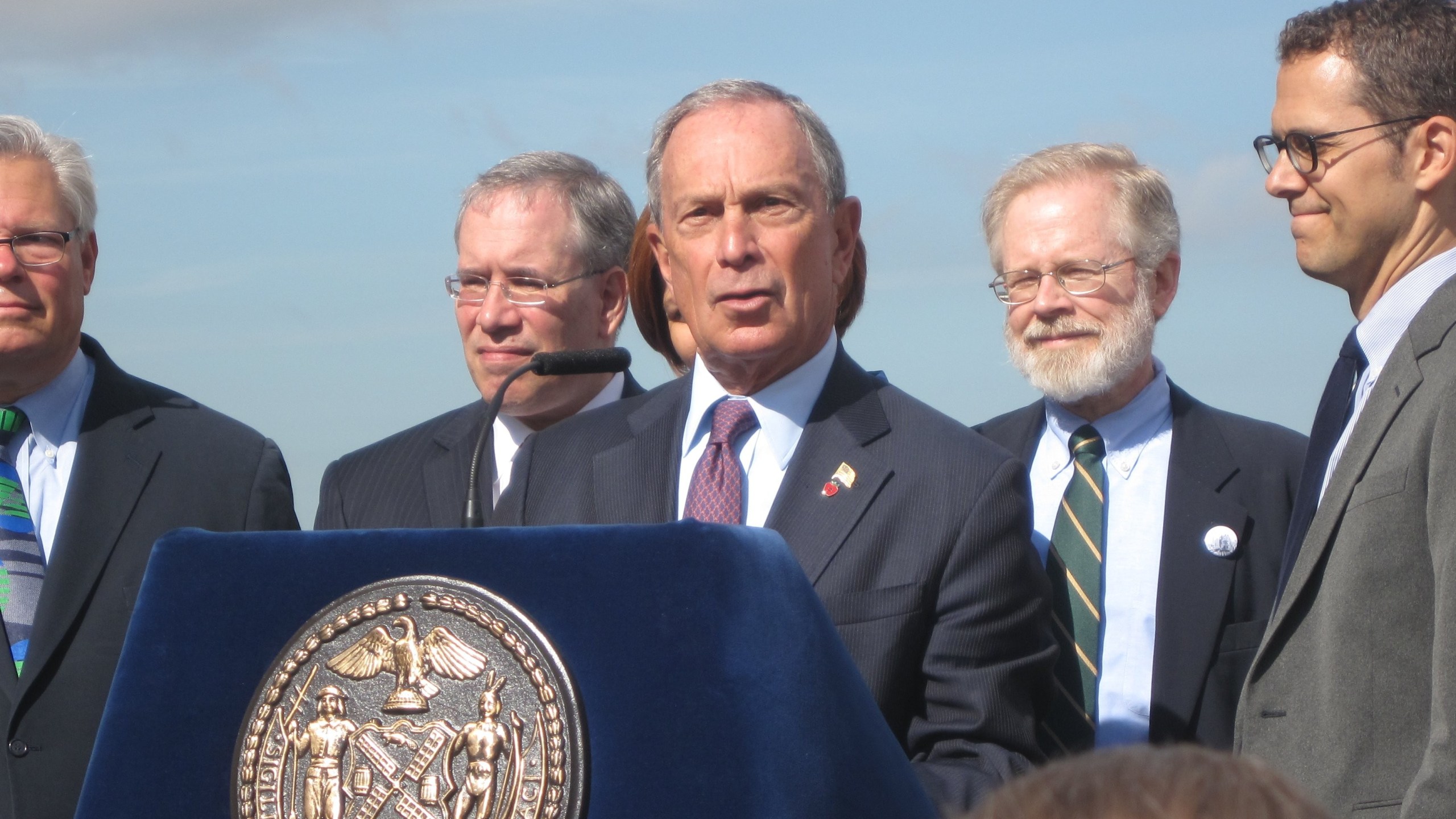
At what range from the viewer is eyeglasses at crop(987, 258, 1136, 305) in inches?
157

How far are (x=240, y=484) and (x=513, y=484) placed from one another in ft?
3.05

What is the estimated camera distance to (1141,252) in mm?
4023

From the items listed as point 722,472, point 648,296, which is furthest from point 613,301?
point 722,472

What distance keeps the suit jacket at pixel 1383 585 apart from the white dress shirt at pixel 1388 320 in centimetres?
18

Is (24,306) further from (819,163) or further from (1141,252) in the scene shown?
(1141,252)

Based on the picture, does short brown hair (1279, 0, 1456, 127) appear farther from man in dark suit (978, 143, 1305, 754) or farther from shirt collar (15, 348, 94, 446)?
shirt collar (15, 348, 94, 446)

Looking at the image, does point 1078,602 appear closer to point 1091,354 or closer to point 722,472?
point 1091,354

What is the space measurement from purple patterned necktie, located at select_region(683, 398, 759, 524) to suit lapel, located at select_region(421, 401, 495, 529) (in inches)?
39.1

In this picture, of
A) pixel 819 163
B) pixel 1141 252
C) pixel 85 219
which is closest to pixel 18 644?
pixel 85 219

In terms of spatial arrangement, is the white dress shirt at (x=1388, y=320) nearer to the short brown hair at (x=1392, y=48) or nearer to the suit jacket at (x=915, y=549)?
the short brown hair at (x=1392, y=48)

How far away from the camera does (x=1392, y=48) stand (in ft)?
8.87

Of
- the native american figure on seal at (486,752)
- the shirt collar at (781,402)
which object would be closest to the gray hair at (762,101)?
the shirt collar at (781,402)

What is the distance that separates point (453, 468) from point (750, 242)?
55.9 inches

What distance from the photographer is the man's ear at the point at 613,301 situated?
4.32 meters
